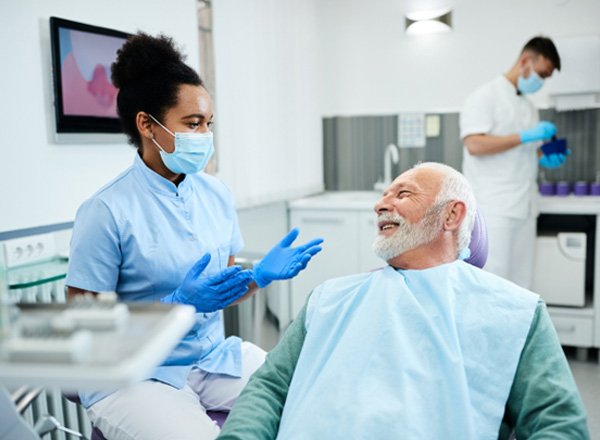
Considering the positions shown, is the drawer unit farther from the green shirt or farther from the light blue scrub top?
the light blue scrub top

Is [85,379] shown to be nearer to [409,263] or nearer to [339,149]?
[409,263]

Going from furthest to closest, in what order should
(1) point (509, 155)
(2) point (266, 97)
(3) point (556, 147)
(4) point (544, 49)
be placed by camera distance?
(2) point (266, 97) < (3) point (556, 147) < (1) point (509, 155) < (4) point (544, 49)

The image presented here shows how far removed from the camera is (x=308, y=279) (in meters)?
3.63

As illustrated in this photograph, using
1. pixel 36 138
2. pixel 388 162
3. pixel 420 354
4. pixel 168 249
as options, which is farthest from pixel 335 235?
pixel 420 354

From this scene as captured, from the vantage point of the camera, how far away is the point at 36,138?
6.25 feet

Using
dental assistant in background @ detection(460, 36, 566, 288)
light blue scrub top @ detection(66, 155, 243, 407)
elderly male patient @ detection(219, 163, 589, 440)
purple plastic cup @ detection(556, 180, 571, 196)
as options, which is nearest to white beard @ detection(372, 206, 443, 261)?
elderly male patient @ detection(219, 163, 589, 440)

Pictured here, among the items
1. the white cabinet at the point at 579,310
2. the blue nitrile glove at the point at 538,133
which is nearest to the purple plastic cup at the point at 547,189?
the white cabinet at the point at 579,310

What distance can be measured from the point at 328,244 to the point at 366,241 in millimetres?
249

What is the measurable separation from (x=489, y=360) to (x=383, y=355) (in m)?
0.22

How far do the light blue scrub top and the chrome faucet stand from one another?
7.76 ft

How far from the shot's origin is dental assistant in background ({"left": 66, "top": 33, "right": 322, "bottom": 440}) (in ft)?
4.43

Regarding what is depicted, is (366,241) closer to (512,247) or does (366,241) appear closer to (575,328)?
(512,247)

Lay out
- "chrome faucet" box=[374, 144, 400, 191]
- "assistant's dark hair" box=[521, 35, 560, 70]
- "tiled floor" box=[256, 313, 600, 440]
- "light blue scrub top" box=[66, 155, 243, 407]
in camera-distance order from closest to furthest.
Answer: "light blue scrub top" box=[66, 155, 243, 407] < "tiled floor" box=[256, 313, 600, 440] < "assistant's dark hair" box=[521, 35, 560, 70] < "chrome faucet" box=[374, 144, 400, 191]

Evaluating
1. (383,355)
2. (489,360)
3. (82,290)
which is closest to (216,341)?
(82,290)
